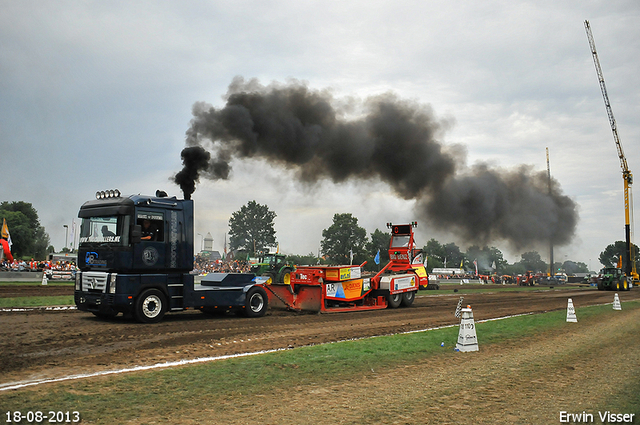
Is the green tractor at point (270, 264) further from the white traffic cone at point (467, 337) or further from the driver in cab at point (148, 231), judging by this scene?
the white traffic cone at point (467, 337)

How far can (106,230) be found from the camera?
12477 millimetres

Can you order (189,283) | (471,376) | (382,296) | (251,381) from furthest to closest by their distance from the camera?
(382,296)
(189,283)
(471,376)
(251,381)

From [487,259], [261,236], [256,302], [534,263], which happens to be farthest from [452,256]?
[256,302]

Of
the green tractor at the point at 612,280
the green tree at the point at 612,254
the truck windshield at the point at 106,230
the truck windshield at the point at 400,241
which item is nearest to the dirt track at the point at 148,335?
the truck windshield at the point at 106,230

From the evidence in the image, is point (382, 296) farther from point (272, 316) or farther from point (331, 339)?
point (331, 339)

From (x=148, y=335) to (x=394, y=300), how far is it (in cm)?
1183

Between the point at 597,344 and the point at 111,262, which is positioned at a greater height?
the point at 111,262

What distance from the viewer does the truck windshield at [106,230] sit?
40.2 feet

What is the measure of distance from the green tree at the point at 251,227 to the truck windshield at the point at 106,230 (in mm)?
91029

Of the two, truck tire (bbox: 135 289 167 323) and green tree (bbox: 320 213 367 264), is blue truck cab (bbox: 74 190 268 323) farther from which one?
green tree (bbox: 320 213 367 264)

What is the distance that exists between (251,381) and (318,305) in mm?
10567

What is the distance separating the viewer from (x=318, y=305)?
55.9 ft

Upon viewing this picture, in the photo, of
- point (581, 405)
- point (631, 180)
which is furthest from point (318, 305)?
point (631, 180)

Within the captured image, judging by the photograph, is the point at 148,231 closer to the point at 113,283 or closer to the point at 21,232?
the point at 113,283
